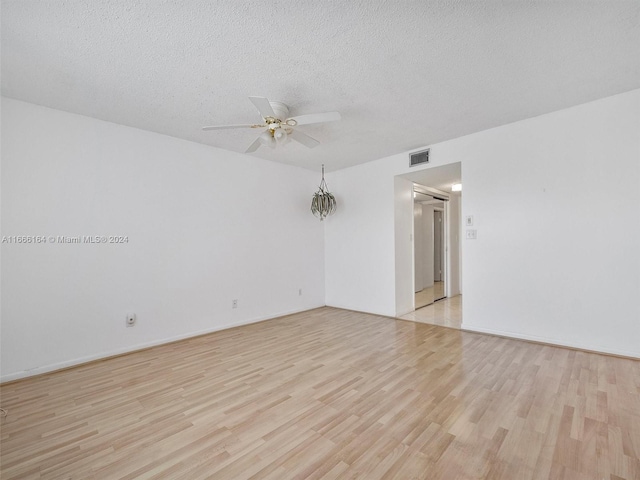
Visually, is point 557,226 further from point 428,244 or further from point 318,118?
point 428,244

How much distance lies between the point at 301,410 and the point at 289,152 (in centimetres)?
332

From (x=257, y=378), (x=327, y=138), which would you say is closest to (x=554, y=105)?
(x=327, y=138)

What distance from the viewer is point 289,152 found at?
4.11 meters

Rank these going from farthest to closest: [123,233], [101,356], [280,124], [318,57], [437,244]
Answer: [437,244]
[123,233]
[101,356]
[280,124]
[318,57]

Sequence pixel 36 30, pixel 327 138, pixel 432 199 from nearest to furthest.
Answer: pixel 36 30 < pixel 327 138 < pixel 432 199

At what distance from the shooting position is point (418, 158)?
4055 mm

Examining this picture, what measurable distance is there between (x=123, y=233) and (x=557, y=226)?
15.7 ft

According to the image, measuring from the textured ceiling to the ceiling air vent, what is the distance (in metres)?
0.90

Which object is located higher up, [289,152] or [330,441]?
[289,152]

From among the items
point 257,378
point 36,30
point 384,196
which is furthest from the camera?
point 384,196

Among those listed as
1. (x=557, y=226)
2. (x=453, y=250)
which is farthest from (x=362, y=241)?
(x=557, y=226)

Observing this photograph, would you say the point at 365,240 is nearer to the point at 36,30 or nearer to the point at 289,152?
the point at 289,152

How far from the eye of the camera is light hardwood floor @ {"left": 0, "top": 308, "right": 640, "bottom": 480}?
1.45 meters

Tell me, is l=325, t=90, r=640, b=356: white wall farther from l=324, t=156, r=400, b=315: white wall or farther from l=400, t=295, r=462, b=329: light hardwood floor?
l=324, t=156, r=400, b=315: white wall
